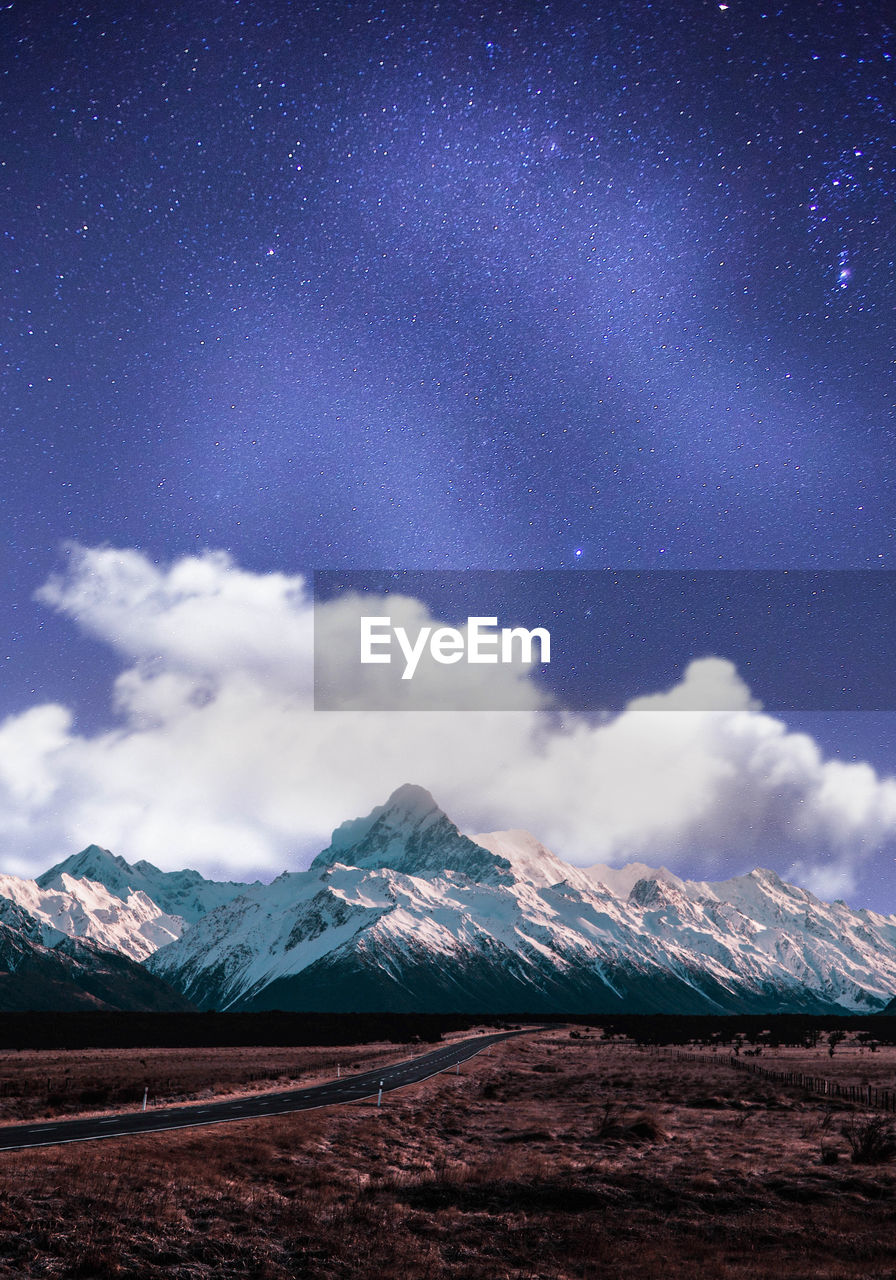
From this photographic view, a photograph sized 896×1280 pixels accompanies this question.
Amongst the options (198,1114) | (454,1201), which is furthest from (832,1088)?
(454,1201)

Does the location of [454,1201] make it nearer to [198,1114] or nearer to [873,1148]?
[873,1148]

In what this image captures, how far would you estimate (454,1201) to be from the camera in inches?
1143

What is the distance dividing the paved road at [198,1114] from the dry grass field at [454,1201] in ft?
8.13

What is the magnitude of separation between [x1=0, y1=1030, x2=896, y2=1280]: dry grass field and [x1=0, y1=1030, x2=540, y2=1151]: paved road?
2478 millimetres

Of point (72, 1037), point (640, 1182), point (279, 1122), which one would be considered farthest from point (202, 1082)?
point (72, 1037)

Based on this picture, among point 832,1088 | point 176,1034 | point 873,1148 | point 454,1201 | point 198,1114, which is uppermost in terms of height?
point 454,1201

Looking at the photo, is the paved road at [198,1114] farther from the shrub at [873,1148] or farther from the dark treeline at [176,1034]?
the dark treeline at [176,1034]

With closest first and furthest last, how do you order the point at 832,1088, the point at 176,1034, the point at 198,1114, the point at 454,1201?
the point at 454,1201 → the point at 198,1114 → the point at 832,1088 → the point at 176,1034

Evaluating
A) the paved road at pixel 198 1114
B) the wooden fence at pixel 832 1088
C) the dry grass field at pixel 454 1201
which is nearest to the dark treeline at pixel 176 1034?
the wooden fence at pixel 832 1088

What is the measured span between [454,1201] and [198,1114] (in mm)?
19219

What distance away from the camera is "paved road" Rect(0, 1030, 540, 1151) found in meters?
34.9

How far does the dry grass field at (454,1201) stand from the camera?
22.2 meters

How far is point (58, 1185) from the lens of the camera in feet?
81.7

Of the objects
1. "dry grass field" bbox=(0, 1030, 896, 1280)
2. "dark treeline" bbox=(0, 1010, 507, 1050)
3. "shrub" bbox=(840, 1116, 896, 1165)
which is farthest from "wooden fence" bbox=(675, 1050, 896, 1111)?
"dark treeline" bbox=(0, 1010, 507, 1050)
